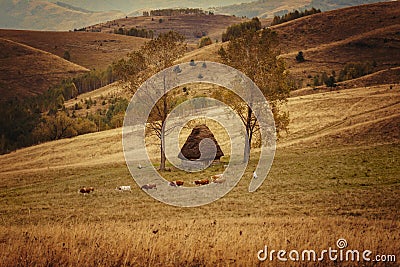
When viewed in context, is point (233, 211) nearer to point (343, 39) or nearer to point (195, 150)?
point (195, 150)

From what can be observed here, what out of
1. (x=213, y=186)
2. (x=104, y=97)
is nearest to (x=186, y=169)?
→ (x=213, y=186)

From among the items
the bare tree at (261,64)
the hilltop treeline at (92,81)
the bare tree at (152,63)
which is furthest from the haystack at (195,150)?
the hilltop treeline at (92,81)

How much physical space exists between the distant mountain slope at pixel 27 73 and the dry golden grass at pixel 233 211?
12067 cm

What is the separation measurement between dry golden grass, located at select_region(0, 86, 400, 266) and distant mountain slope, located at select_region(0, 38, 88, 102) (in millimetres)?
120669

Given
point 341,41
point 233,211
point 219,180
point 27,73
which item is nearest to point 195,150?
point 219,180

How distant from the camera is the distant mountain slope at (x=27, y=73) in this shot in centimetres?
16056

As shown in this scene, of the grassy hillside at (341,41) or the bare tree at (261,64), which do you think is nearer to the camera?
the bare tree at (261,64)

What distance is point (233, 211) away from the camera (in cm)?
1972

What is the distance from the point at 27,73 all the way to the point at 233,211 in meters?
183

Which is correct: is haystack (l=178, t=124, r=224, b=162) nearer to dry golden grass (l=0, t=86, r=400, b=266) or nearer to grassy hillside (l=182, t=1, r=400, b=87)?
dry golden grass (l=0, t=86, r=400, b=266)

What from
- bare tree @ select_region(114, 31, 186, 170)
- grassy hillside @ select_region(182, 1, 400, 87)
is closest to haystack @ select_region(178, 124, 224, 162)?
bare tree @ select_region(114, 31, 186, 170)

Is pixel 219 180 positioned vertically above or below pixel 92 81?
below

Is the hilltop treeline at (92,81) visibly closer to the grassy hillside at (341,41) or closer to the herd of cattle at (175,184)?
the grassy hillside at (341,41)

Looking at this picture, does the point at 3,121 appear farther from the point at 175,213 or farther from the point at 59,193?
the point at 175,213
